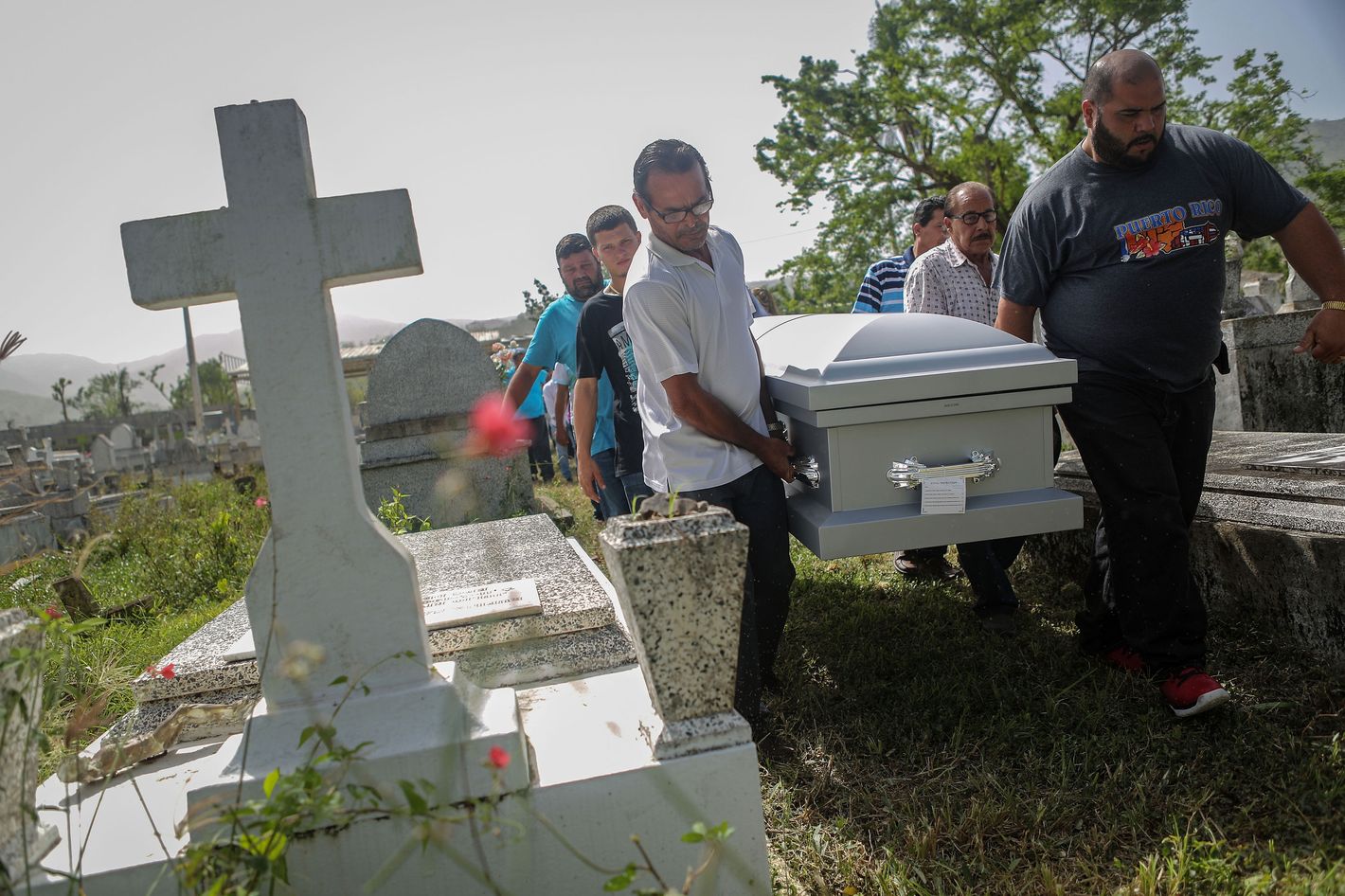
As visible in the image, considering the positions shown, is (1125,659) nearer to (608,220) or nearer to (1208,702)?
(1208,702)

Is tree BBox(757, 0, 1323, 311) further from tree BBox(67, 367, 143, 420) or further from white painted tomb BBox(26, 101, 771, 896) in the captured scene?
tree BBox(67, 367, 143, 420)

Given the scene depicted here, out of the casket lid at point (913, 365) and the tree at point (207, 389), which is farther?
the tree at point (207, 389)

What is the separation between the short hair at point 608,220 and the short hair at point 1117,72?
1818 millimetres

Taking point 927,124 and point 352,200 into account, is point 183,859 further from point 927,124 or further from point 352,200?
point 927,124

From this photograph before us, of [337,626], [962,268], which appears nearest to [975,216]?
[962,268]

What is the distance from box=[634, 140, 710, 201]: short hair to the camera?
106 inches

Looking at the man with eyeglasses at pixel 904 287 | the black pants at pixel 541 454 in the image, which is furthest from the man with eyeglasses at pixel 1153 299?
the black pants at pixel 541 454

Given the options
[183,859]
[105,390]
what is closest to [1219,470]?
[183,859]

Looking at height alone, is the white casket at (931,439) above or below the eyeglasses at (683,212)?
below

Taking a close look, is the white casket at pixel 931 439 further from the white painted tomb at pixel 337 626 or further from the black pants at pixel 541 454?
the black pants at pixel 541 454

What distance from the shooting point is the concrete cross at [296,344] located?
1.93 metres

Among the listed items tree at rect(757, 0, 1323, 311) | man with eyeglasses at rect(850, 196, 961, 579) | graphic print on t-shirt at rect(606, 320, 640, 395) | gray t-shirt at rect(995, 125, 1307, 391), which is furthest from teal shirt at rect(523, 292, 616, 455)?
tree at rect(757, 0, 1323, 311)

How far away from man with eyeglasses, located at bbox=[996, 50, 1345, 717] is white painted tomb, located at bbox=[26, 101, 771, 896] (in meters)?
1.53

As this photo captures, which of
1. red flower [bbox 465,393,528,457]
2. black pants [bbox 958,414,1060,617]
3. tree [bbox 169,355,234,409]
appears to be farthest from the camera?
tree [bbox 169,355,234,409]
